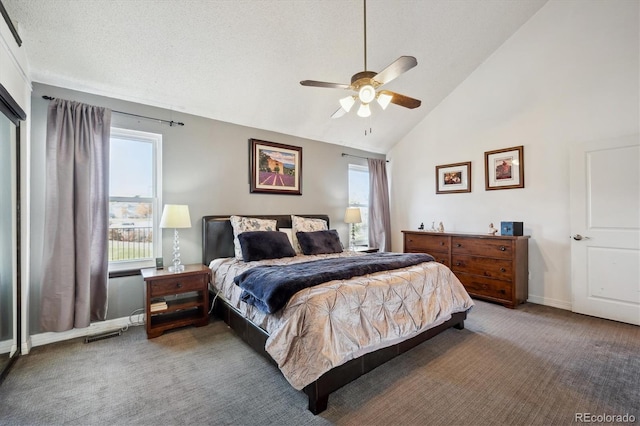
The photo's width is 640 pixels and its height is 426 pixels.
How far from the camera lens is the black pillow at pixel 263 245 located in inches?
124

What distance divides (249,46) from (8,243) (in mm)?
2786

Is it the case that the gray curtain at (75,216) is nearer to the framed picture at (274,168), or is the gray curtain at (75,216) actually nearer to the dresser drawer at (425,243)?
the framed picture at (274,168)

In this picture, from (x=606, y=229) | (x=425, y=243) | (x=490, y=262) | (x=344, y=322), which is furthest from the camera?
(x=425, y=243)

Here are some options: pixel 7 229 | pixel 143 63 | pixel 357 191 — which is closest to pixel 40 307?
pixel 7 229

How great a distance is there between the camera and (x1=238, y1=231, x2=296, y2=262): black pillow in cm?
316

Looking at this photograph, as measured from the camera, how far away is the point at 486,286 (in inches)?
150

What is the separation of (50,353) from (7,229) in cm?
113

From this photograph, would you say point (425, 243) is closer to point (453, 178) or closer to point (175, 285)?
point (453, 178)

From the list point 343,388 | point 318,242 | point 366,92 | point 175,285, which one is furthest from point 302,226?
point 343,388

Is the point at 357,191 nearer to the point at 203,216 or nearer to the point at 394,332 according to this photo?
the point at 203,216

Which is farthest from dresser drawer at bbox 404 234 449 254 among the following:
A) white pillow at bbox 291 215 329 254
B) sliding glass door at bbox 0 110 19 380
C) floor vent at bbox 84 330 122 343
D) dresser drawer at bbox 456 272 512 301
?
sliding glass door at bbox 0 110 19 380

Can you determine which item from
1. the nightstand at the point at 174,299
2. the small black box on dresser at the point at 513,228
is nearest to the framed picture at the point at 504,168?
the small black box on dresser at the point at 513,228

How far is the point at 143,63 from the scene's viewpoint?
2811mm

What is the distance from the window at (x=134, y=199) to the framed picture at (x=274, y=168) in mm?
1201
